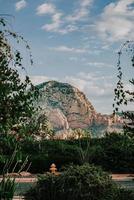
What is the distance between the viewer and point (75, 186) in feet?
36.9

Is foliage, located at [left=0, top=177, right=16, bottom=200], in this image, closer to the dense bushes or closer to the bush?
the bush

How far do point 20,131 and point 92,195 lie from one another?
384 centimetres

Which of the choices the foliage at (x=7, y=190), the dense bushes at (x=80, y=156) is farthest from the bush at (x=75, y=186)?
the dense bushes at (x=80, y=156)

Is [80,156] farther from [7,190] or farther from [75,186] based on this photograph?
[7,190]

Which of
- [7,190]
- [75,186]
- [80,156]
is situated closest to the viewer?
[7,190]

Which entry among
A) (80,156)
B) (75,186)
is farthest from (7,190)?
(80,156)

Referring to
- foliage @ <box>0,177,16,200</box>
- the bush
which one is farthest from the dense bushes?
foliage @ <box>0,177,16,200</box>

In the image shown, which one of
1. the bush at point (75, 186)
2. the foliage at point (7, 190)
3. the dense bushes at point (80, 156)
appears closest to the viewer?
the foliage at point (7, 190)

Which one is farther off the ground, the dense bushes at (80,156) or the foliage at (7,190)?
the dense bushes at (80,156)

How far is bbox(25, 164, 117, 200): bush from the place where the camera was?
11.1 m

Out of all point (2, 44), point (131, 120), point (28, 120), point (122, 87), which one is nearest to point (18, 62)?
point (2, 44)

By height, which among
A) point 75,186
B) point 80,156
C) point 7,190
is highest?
point 80,156

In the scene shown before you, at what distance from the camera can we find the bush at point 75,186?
11141 millimetres

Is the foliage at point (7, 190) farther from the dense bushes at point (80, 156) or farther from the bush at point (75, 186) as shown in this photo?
the dense bushes at point (80, 156)
